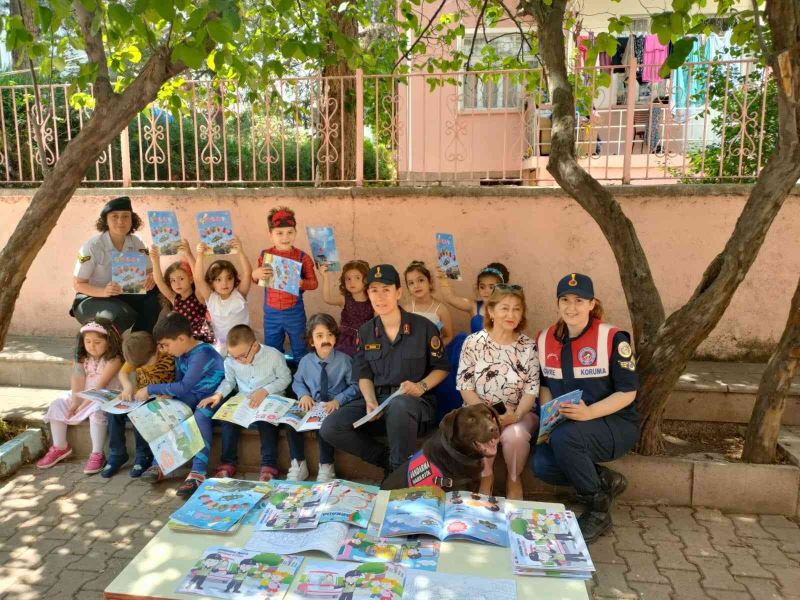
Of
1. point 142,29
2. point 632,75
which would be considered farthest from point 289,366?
point 632,75

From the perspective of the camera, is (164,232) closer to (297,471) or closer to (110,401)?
(110,401)

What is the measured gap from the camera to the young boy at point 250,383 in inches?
181

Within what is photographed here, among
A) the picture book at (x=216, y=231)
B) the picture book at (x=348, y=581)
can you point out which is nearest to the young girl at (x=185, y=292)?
the picture book at (x=216, y=231)

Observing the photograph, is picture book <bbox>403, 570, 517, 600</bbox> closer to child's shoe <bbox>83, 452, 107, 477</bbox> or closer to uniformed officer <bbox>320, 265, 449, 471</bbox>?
uniformed officer <bbox>320, 265, 449, 471</bbox>

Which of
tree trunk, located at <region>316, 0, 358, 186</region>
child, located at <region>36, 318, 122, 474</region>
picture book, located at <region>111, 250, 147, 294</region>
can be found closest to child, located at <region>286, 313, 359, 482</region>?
child, located at <region>36, 318, 122, 474</region>

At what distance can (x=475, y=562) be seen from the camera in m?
2.65

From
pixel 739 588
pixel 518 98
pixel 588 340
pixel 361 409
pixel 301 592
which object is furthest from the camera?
pixel 518 98

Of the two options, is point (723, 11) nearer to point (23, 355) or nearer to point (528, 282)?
point (528, 282)

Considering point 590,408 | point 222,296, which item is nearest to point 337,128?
point 222,296

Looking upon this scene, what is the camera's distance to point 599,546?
3768mm

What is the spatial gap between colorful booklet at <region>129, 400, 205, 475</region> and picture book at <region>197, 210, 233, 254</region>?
1259mm

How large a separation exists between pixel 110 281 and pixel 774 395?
4.87 meters

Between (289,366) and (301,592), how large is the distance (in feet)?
9.30

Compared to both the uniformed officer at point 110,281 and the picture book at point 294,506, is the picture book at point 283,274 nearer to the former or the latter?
the uniformed officer at point 110,281
